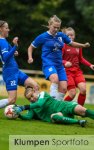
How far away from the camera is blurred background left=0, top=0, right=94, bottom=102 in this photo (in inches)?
1369

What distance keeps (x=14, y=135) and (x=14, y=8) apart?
79.8 feet

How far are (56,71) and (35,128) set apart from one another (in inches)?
107

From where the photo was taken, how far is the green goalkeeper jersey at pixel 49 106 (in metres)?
13.4

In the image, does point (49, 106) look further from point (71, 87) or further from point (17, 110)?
point (71, 87)

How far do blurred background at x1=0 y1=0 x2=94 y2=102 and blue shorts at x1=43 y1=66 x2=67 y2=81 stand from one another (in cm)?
1850

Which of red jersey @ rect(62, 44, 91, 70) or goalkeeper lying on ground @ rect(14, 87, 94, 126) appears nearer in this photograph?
goalkeeper lying on ground @ rect(14, 87, 94, 126)

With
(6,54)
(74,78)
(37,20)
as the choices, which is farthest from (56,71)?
(37,20)

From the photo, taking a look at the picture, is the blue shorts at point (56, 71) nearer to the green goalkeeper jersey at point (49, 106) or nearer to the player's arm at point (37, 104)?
the green goalkeeper jersey at point (49, 106)

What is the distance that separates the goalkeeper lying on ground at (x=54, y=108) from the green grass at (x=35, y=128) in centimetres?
14

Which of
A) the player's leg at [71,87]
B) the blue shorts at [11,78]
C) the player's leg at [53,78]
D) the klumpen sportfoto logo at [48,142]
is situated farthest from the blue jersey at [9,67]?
the klumpen sportfoto logo at [48,142]

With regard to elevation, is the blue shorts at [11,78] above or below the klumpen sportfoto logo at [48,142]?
above

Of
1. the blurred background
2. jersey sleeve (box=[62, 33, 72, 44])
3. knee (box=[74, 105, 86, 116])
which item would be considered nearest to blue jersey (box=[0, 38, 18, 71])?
jersey sleeve (box=[62, 33, 72, 44])

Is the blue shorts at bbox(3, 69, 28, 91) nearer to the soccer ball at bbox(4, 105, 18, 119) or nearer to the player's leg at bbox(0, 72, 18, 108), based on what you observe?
the player's leg at bbox(0, 72, 18, 108)

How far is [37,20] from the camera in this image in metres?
35.2
